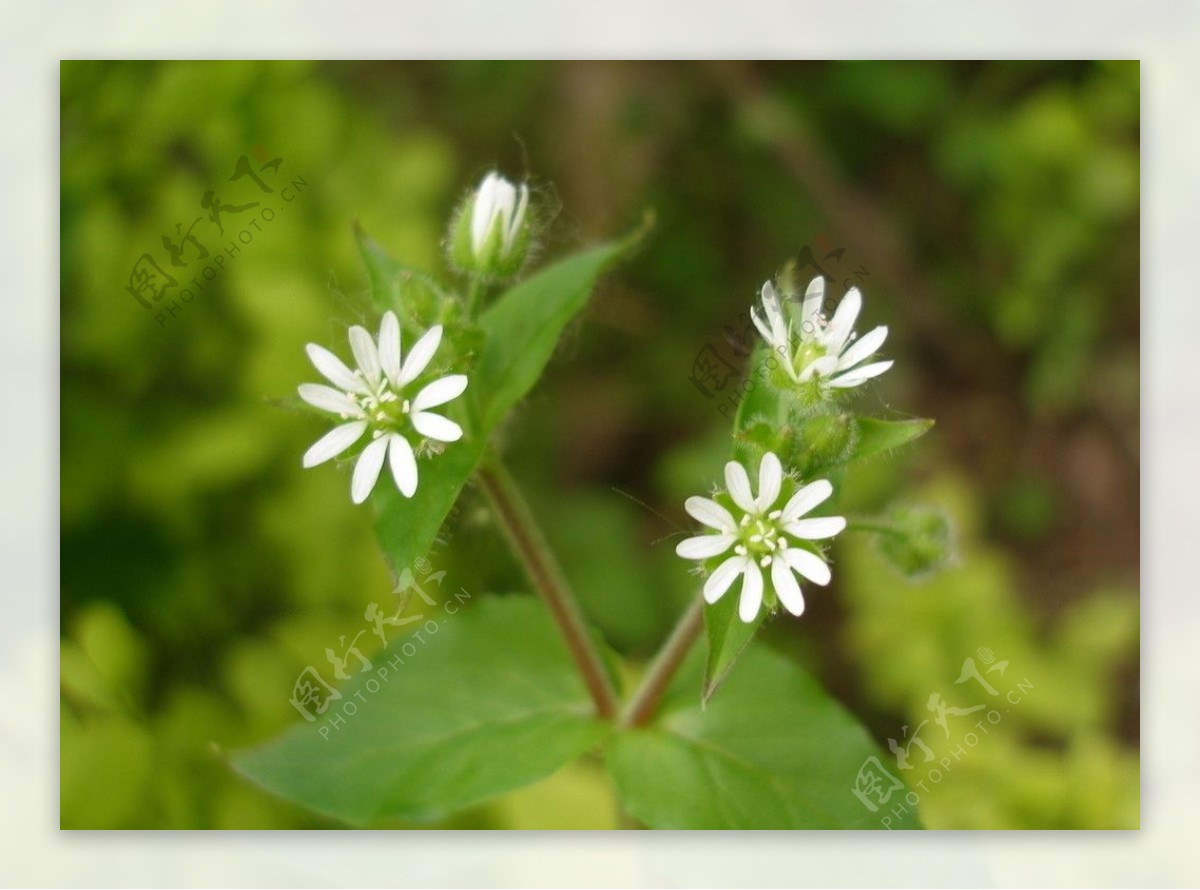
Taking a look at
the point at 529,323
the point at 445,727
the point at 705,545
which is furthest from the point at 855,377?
the point at 445,727

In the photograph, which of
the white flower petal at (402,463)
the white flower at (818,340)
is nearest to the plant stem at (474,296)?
the white flower petal at (402,463)

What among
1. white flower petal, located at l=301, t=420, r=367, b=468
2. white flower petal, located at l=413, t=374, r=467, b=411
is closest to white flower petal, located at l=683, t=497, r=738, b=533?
white flower petal, located at l=413, t=374, r=467, b=411

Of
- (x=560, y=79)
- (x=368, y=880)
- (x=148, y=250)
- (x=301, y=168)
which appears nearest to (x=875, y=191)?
→ (x=560, y=79)

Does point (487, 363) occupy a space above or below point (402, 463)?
above

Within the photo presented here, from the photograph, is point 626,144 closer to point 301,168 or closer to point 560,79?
point 560,79

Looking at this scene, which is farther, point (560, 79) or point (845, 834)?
Result: point (560, 79)

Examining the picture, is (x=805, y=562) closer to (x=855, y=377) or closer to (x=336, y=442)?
(x=855, y=377)
